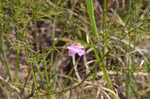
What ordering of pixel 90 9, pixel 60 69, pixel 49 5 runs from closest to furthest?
1. pixel 90 9
2. pixel 49 5
3. pixel 60 69

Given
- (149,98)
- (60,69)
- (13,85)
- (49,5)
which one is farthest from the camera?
(60,69)

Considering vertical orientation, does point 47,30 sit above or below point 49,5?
below

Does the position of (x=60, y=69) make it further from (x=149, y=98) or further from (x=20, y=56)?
(x=149, y=98)

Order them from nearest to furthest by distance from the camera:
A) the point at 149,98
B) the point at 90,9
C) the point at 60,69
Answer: the point at 90,9 < the point at 149,98 < the point at 60,69

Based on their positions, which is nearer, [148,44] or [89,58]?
[89,58]

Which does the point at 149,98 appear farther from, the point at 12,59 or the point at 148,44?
the point at 12,59

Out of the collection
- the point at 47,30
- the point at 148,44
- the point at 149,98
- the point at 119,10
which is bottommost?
the point at 149,98

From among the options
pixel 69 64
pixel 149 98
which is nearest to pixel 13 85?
pixel 69 64

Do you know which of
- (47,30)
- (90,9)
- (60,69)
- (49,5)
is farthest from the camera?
(47,30)

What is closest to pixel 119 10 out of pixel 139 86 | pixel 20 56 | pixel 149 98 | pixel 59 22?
pixel 59 22

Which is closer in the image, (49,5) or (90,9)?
(90,9)
